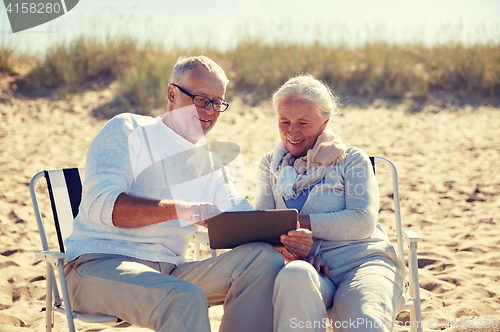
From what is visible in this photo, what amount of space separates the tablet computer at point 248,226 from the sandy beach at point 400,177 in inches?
40.6

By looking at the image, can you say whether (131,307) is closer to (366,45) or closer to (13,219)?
(13,219)

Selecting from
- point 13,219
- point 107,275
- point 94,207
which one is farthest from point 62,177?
point 13,219

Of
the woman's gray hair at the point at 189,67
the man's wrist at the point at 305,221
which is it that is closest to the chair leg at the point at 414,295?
the man's wrist at the point at 305,221

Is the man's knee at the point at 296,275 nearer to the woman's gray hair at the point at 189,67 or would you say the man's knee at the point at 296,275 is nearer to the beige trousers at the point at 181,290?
the beige trousers at the point at 181,290

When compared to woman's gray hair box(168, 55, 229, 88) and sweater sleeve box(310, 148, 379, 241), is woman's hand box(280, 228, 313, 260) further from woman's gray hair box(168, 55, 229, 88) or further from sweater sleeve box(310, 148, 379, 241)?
woman's gray hair box(168, 55, 229, 88)

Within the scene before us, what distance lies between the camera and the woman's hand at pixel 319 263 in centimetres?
216

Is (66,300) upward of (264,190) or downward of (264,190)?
downward

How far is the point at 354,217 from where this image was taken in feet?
7.34

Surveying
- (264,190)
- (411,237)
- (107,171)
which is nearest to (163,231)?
(107,171)

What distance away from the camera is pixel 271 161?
2691 millimetres

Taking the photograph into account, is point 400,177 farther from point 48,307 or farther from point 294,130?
point 48,307

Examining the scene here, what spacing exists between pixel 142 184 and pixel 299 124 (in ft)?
3.19

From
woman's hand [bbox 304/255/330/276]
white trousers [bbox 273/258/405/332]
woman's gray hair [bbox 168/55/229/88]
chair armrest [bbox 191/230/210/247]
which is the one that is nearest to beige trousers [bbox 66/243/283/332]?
white trousers [bbox 273/258/405/332]

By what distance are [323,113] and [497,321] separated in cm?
166
